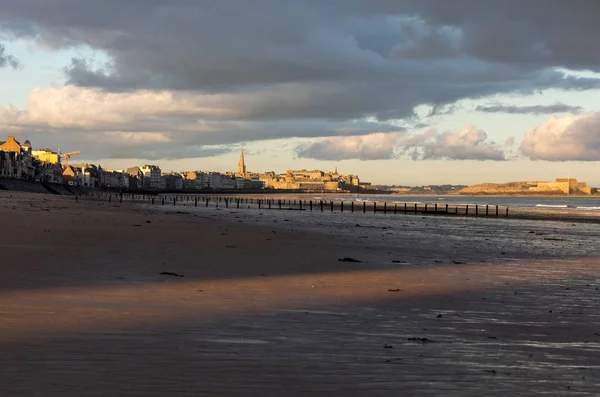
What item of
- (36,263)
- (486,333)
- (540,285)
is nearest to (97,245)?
(36,263)

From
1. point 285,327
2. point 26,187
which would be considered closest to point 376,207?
point 26,187

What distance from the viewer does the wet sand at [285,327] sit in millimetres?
6387

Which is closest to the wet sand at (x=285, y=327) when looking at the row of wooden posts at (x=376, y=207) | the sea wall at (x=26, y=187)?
the row of wooden posts at (x=376, y=207)

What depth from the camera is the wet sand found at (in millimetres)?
6387

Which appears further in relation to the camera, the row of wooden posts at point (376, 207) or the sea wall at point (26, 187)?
the sea wall at point (26, 187)

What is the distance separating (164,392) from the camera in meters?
5.85

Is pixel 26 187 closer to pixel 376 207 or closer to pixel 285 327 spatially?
pixel 376 207

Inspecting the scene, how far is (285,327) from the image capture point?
9.25 m

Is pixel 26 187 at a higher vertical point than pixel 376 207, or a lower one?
higher

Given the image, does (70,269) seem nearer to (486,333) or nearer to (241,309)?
(241,309)

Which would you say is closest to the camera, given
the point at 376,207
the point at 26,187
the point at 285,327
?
the point at 285,327

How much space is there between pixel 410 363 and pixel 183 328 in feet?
10.8

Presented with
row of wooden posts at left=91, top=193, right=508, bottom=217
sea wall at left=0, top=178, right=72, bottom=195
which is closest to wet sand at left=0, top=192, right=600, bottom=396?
row of wooden posts at left=91, top=193, right=508, bottom=217

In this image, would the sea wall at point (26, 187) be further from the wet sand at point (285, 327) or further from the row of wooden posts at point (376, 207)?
the wet sand at point (285, 327)
